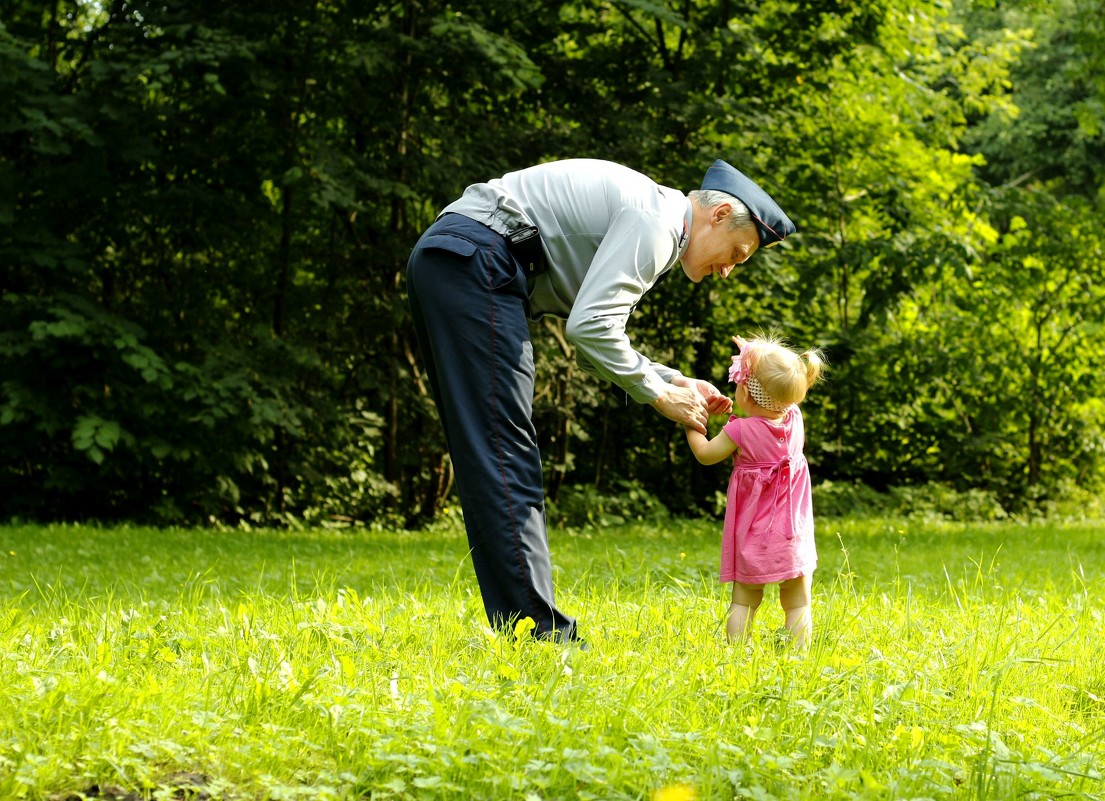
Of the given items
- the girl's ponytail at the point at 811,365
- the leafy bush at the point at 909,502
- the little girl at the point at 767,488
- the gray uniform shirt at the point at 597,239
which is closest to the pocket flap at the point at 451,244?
the gray uniform shirt at the point at 597,239

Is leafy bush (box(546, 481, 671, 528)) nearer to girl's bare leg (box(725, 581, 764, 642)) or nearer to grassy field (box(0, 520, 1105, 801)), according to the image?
grassy field (box(0, 520, 1105, 801))

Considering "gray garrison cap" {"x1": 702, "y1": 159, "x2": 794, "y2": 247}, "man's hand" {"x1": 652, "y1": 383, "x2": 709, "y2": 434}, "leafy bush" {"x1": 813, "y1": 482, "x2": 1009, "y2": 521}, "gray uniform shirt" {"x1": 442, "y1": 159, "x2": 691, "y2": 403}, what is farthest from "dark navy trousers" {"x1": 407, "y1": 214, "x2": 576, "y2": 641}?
"leafy bush" {"x1": 813, "y1": 482, "x2": 1009, "y2": 521}

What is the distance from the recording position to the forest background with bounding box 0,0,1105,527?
10.4 m

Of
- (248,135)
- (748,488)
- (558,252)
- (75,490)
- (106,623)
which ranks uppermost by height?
(248,135)

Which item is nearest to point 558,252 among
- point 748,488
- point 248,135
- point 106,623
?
point 748,488

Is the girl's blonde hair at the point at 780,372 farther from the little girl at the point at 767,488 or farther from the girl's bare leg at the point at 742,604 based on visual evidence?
the girl's bare leg at the point at 742,604

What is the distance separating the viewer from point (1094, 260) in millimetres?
14648

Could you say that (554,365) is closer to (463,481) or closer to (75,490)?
(75,490)

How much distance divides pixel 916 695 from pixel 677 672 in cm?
70

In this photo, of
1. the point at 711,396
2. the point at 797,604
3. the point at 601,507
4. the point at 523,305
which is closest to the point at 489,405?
the point at 523,305

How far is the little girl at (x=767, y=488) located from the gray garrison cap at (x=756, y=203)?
0.51 metres

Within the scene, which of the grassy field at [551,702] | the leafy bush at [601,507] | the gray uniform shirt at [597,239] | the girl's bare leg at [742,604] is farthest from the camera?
the leafy bush at [601,507]

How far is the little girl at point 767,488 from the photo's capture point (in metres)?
4.31

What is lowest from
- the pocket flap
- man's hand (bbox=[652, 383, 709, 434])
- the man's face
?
man's hand (bbox=[652, 383, 709, 434])
